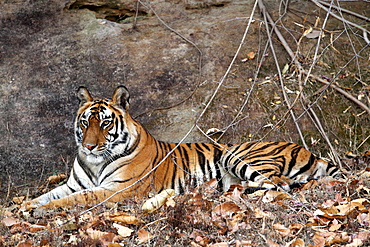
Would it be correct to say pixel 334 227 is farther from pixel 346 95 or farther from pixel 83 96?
pixel 346 95

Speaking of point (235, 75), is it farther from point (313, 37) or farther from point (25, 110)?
point (25, 110)

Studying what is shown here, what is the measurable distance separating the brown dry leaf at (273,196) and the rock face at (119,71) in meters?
1.68

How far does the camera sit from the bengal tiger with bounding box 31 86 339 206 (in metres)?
5.00

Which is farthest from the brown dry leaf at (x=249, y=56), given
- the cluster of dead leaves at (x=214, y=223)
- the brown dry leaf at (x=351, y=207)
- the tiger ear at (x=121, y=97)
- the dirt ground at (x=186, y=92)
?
the brown dry leaf at (x=351, y=207)

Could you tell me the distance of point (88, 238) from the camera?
343 centimetres

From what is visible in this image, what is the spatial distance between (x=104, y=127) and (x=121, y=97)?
41cm

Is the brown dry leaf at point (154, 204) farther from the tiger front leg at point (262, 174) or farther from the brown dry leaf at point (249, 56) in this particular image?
the brown dry leaf at point (249, 56)

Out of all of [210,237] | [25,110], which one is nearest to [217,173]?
[210,237]

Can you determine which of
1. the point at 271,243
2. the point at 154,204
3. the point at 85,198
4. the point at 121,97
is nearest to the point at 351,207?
the point at 271,243

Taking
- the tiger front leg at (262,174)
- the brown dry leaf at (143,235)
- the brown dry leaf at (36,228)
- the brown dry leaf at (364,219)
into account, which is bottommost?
the tiger front leg at (262,174)

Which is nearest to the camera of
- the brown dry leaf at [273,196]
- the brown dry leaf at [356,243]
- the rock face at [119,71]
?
the brown dry leaf at [356,243]

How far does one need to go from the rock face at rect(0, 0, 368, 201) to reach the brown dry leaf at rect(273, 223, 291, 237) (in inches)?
98.2

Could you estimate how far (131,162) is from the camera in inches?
204

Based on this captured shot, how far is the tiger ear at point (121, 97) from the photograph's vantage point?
5246 mm
